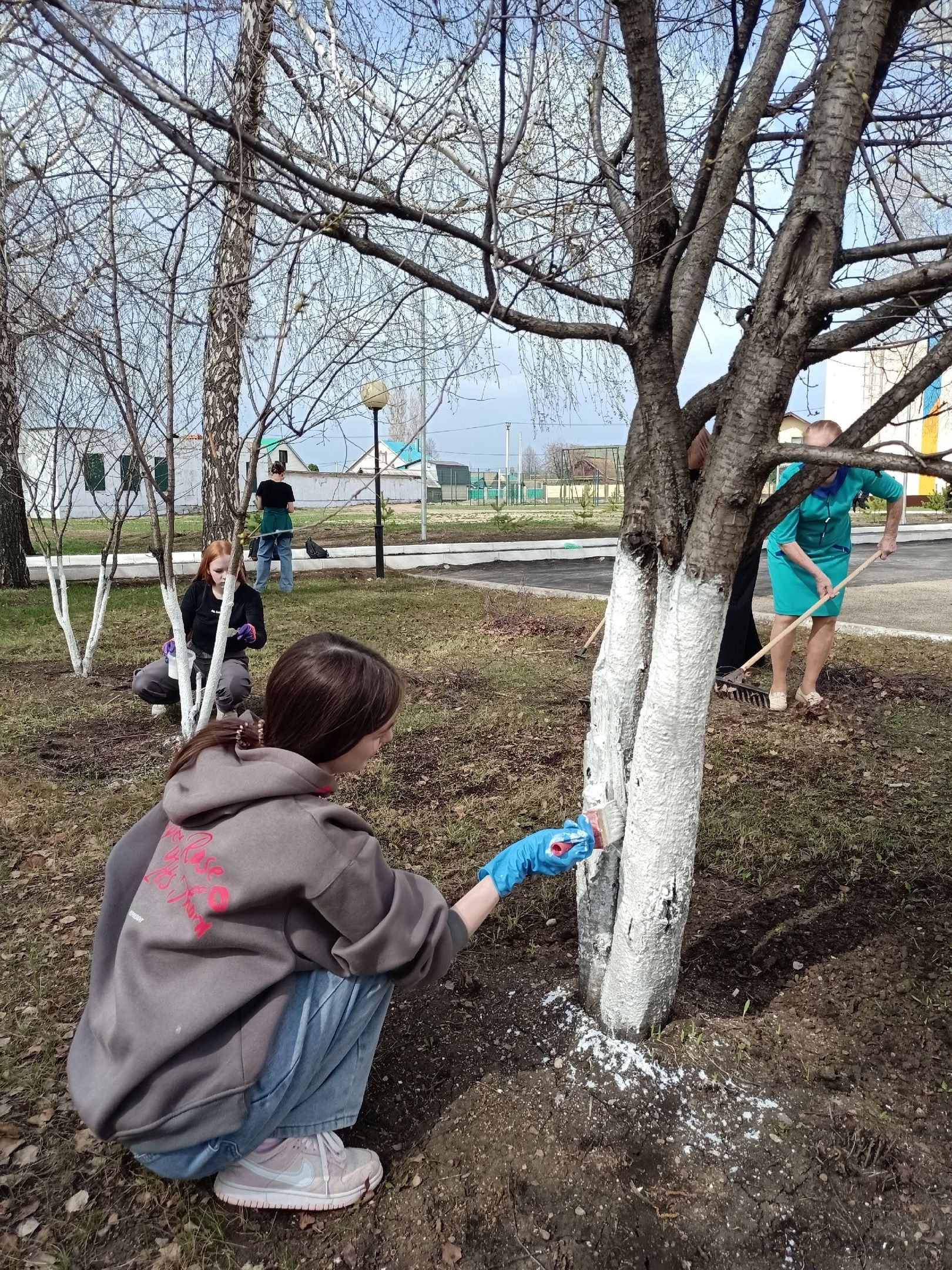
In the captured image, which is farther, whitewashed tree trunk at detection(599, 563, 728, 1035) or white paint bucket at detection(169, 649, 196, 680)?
white paint bucket at detection(169, 649, 196, 680)

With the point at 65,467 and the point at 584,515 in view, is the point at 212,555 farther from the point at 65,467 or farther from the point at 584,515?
the point at 584,515

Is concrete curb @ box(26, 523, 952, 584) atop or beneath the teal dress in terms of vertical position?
beneath

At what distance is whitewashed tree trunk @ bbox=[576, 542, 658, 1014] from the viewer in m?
2.01

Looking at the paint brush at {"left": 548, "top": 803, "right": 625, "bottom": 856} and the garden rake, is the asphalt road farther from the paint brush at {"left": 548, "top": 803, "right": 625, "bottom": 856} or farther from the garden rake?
the paint brush at {"left": 548, "top": 803, "right": 625, "bottom": 856}

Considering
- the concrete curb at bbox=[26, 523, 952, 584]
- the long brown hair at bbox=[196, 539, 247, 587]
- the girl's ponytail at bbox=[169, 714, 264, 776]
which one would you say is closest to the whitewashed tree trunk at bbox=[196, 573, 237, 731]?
the long brown hair at bbox=[196, 539, 247, 587]

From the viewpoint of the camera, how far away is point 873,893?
111 inches

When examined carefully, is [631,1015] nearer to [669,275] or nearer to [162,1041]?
[162,1041]

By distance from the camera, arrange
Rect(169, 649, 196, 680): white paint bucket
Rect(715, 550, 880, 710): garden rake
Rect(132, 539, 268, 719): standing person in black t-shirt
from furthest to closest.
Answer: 1. Rect(715, 550, 880, 710): garden rake
2. Rect(132, 539, 268, 719): standing person in black t-shirt
3. Rect(169, 649, 196, 680): white paint bucket

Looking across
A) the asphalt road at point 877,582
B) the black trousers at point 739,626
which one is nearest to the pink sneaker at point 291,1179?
the black trousers at point 739,626

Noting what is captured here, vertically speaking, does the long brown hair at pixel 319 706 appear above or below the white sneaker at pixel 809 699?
above

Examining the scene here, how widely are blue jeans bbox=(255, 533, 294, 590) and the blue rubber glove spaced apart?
8.11 meters

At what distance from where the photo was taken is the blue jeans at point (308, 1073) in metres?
1.54

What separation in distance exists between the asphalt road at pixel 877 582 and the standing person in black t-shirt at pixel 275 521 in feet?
9.35

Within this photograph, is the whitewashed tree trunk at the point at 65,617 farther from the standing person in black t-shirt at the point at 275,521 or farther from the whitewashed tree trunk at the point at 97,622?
the standing person in black t-shirt at the point at 275,521
